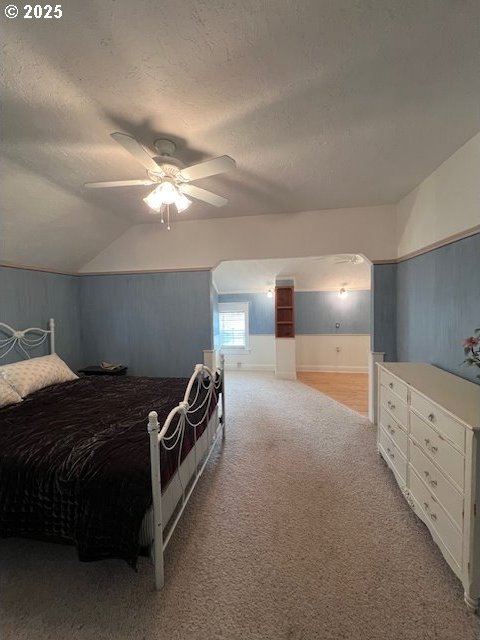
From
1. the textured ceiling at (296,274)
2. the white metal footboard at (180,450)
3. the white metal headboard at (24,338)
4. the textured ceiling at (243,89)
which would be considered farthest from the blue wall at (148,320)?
the textured ceiling at (296,274)

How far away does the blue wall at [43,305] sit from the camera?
3031mm

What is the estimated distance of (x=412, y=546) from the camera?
5.49ft

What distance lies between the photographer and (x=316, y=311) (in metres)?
6.61

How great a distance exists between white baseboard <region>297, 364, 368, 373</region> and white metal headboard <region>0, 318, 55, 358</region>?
5.09 metres

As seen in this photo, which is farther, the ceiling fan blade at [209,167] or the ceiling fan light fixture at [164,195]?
the ceiling fan light fixture at [164,195]

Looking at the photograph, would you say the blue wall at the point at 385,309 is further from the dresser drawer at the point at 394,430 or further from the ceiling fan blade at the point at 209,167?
the ceiling fan blade at the point at 209,167

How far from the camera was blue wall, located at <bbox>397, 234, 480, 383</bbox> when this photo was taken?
1992mm

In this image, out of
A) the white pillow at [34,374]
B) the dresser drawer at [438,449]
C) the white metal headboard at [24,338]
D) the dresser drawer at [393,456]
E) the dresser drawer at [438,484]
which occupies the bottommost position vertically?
the dresser drawer at [393,456]

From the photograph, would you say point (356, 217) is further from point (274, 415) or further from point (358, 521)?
point (358, 521)

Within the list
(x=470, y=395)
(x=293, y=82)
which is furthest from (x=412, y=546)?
(x=293, y=82)

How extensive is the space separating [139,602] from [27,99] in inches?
110

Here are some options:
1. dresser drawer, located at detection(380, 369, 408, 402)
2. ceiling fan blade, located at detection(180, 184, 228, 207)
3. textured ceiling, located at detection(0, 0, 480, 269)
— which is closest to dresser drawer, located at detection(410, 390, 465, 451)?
dresser drawer, located at detection(380, 369, 408, 402)

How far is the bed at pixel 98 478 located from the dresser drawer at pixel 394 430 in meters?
1.57

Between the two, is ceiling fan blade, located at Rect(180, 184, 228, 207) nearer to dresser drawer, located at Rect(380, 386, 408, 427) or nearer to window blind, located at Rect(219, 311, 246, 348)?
dresser drawer, located at Rect(380, 386, 408, 427)
